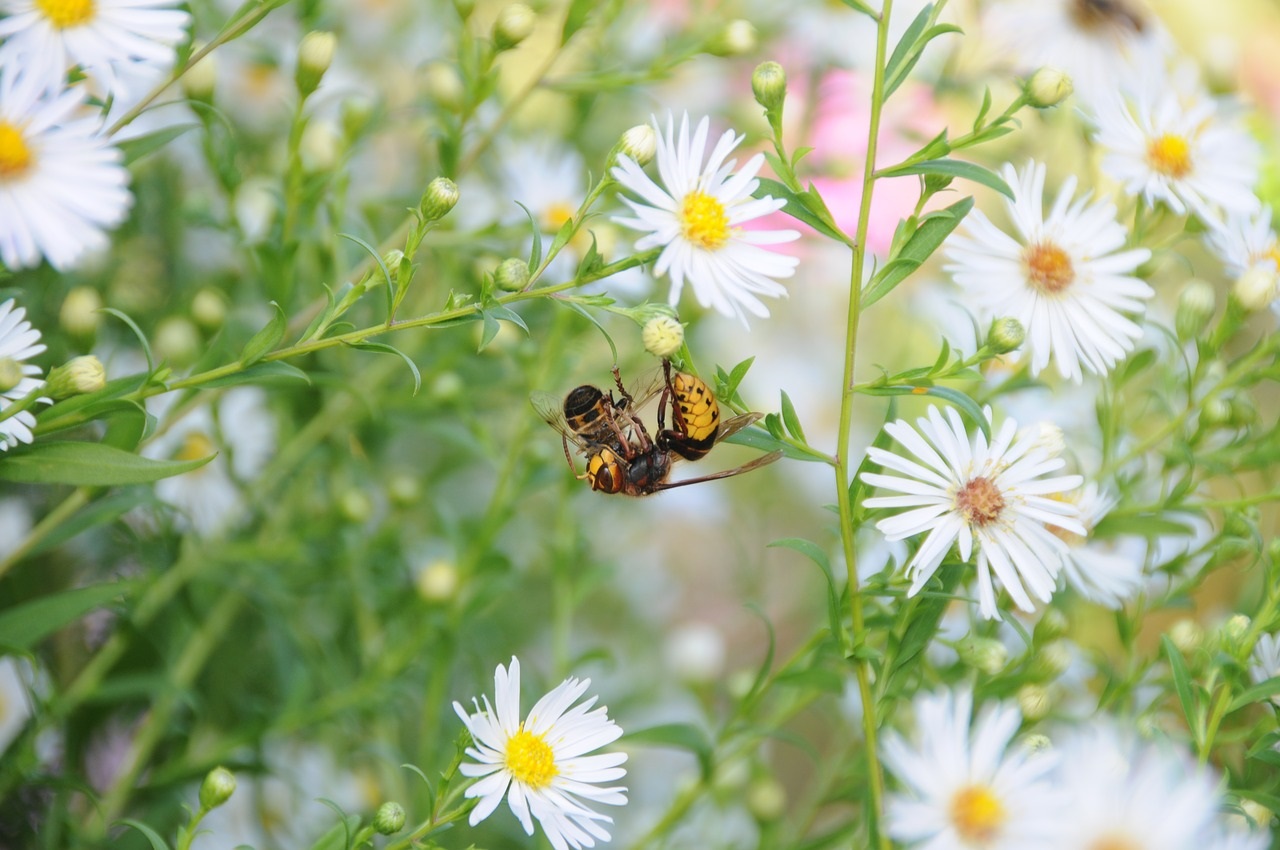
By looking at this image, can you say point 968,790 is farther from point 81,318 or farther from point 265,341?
point 81,318

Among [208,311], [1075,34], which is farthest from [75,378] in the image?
[1075,34]

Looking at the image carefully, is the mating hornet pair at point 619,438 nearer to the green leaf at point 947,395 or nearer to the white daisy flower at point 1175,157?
the green leaf at point 947,395

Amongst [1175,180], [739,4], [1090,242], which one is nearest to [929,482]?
[1090,242]

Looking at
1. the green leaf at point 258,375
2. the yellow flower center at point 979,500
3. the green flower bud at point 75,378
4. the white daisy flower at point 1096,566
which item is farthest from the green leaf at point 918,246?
the green flower bud at point 75,378

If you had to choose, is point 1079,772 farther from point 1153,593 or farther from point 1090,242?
point 1153,593

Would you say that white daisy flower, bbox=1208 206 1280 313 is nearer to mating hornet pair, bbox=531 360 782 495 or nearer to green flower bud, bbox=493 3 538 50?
mating hornet pair, bbox=531 360 782 495
